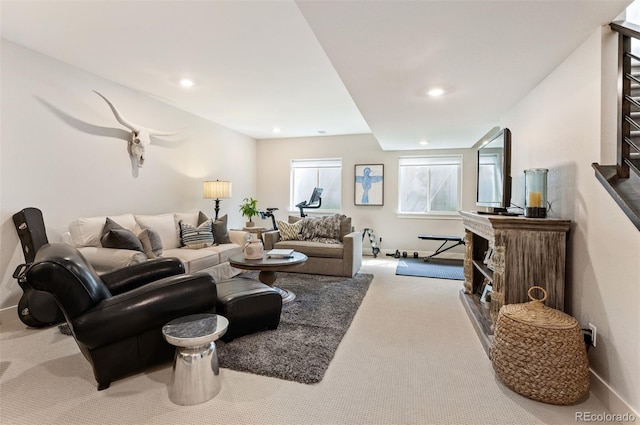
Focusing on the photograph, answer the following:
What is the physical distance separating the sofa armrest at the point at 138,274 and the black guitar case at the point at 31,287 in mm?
774

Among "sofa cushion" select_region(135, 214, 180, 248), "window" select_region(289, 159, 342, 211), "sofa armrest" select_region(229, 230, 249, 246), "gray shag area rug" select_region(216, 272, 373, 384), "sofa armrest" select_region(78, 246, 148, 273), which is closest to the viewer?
"gray shag area rug" select_region(216, 272, 373, 384)

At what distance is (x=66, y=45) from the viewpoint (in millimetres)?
2824

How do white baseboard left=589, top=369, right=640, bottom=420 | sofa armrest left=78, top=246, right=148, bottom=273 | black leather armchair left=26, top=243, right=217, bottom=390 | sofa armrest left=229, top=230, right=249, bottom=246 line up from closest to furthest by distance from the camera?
white baseboard left=589, top=369, right=640, bottom=420, black leather armchair left=26, top=243, right=217, bottom=390, sofa armrest left=78, top=246, right=148, bottom=273, sofa armrest left=229, top=230, right=249, bottom=246

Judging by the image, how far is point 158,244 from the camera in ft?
11.1

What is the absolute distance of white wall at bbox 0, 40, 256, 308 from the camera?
2.79 meters

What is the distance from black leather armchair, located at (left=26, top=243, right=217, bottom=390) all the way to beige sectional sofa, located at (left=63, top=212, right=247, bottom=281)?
937mm

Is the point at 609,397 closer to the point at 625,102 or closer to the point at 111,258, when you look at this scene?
the point at 625,102

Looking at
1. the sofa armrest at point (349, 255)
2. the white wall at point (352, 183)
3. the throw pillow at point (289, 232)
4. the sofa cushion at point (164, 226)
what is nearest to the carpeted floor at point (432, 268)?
the white wall at point (352, 183)

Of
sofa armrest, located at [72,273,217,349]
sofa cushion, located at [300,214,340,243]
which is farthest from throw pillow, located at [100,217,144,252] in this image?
sofa cushion, located at [300,214,340,243]

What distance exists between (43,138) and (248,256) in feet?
7.55

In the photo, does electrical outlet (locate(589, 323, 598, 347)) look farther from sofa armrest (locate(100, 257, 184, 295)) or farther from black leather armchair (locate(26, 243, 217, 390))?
sofa armrest (locate(100, 257, 184, 295))

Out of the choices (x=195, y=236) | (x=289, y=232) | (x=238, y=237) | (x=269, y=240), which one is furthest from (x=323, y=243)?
(x=195, y=236)

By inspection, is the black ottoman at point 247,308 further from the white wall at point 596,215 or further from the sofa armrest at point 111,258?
the white wall at point 596,215

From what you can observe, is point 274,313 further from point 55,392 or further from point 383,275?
point 383,275
